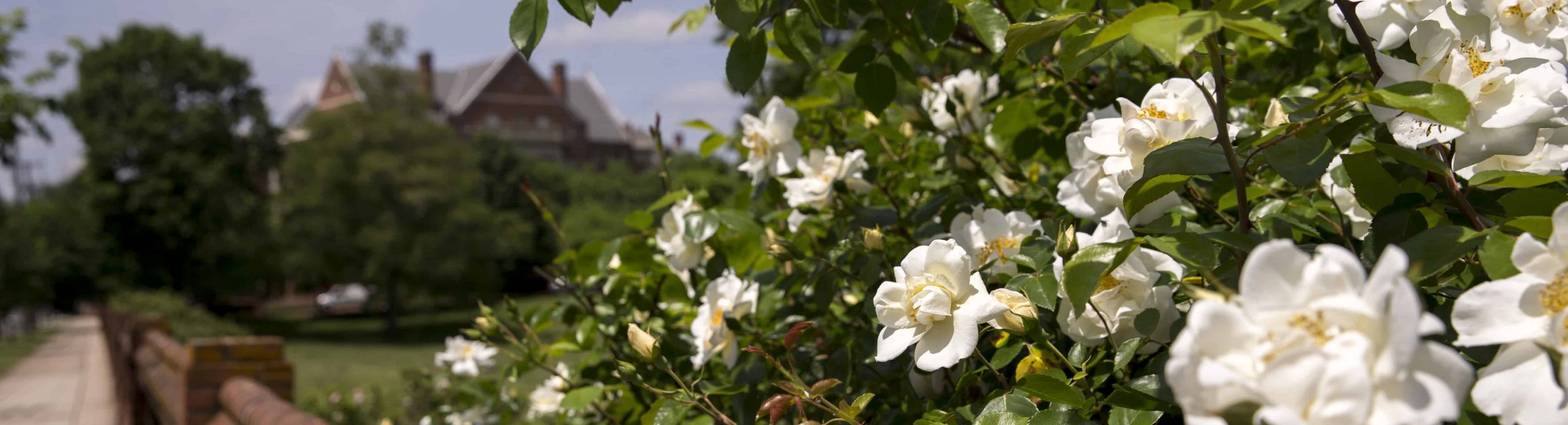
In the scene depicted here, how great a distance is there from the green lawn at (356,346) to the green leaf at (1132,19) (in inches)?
257

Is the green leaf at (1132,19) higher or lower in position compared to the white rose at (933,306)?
higher

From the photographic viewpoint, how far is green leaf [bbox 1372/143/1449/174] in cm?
86

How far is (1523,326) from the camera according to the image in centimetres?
67

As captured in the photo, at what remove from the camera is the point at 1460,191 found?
0.95 m

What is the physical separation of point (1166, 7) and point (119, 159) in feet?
109

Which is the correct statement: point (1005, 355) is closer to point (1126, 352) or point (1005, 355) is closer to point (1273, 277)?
point (1126, 352)

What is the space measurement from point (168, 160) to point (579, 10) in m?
31.6

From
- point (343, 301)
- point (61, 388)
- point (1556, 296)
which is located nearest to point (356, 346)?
point (61, 388)

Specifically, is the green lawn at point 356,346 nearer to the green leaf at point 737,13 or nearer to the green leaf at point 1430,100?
the green leaf at point 737,13

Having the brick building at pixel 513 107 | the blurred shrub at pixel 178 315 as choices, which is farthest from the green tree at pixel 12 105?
the brick building at pixel 513 107

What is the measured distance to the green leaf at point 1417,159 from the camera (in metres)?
0.86

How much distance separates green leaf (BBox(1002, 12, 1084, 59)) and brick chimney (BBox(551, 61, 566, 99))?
53.1 m

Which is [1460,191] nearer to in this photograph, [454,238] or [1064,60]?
[1064,60]

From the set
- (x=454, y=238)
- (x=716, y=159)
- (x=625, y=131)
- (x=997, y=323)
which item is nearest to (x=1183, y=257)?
(x=997, y=323)
